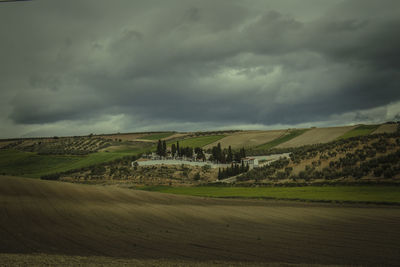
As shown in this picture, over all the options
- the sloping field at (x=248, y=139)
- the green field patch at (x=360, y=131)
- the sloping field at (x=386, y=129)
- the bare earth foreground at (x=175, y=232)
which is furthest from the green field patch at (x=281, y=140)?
the bare earth foreground at (x=175, y=232)

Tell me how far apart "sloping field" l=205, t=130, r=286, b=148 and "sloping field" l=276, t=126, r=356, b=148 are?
1370 cm

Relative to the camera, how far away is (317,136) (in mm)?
138625

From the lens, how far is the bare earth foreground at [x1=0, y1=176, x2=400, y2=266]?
14.9m

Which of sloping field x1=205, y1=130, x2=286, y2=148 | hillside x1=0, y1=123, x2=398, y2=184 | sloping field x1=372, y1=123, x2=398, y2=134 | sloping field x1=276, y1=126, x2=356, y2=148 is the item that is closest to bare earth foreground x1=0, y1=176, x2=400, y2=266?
hillside x1=0, y1=123, x2=398, y2=184

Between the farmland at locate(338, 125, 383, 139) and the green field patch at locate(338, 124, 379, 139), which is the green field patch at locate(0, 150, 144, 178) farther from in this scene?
the green field patch at locate(338, 124, 379, 139)

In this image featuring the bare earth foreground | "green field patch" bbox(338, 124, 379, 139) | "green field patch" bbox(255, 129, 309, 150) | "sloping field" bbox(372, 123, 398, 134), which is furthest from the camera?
"green field patch" bbox(255, 129, 309, 150)

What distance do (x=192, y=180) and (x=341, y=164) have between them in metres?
35.3

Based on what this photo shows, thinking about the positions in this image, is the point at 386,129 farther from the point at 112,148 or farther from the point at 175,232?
the point at 175,232

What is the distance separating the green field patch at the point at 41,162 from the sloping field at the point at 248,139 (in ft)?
168

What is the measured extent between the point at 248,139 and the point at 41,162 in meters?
87.9

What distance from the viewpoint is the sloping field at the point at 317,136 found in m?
128

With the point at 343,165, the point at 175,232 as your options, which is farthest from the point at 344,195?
the point at 175,232

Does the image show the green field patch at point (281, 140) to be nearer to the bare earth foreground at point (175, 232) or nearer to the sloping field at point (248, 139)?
the sloping field at point (248, 139)

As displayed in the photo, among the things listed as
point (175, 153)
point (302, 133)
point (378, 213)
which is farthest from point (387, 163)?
point (302, 133)
